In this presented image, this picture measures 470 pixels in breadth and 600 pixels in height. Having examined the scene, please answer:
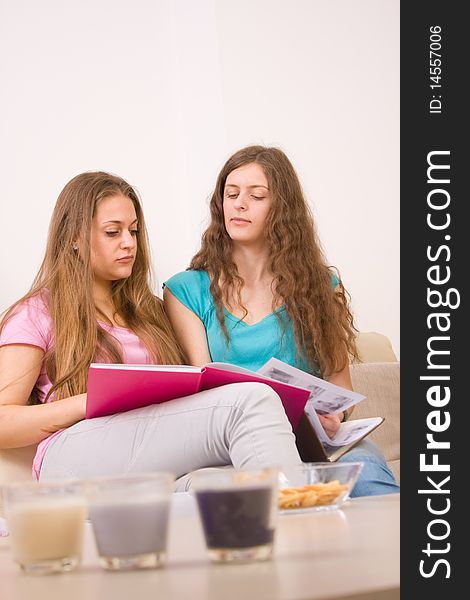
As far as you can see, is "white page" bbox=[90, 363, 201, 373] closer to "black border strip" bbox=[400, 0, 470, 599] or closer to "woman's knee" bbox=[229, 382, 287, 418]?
"woman's knee" bbox=[229, 382, 287, 418]

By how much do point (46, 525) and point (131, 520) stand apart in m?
0.07

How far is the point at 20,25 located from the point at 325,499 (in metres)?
2.19

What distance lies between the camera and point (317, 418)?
5.77 ft

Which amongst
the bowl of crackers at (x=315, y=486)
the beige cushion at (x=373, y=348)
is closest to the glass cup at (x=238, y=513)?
the bowl of crackers at (x=315, y=486)

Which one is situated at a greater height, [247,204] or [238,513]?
[247,204]

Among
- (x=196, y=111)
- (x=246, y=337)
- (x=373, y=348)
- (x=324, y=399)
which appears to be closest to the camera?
(x=324, y=399)

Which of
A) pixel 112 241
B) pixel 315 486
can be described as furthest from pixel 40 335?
pixel 315 486

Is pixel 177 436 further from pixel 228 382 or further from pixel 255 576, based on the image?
pixel 255 576

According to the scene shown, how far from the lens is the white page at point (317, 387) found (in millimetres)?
1772

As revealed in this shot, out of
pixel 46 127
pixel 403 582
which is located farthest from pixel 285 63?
pixel 403 582

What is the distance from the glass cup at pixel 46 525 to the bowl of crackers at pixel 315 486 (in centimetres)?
39

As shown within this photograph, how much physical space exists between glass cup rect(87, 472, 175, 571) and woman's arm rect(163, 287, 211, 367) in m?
1.51

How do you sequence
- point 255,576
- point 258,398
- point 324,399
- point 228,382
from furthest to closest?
point 324,399
point 228,382
point 258,398
point 255,576

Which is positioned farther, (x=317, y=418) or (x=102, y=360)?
(x=102, y=360)
